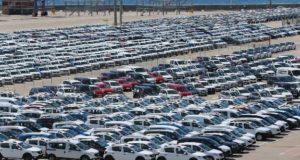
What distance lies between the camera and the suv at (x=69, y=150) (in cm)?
4375

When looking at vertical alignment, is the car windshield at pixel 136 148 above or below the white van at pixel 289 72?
above

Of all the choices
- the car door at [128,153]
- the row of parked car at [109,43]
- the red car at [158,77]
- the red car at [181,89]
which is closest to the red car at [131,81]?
the red car at [158,77]

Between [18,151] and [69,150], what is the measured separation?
7.90 feet

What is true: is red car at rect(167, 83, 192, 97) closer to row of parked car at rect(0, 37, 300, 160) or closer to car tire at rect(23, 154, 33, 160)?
row of parked car at rect(0, 37, 300, 160)

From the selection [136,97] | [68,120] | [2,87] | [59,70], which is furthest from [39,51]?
[68,120]

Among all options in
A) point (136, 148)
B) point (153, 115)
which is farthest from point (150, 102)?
point (136, 148)

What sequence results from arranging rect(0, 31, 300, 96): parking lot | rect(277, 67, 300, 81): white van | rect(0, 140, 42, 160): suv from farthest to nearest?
rect(277, 67, 300, 81): white van, rect(0, 31, 300, 96): parking lot, rect(0, 140, 42, 160): suv

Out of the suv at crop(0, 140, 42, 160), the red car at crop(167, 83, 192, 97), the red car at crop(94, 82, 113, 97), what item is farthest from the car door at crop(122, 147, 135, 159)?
the red car at crop(94, 82, 113, 97)

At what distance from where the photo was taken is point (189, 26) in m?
139

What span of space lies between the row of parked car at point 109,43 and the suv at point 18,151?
32413mm

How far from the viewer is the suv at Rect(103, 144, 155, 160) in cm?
4306

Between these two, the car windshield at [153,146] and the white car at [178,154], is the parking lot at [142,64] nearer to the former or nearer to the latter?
the car windshield at [153,146]

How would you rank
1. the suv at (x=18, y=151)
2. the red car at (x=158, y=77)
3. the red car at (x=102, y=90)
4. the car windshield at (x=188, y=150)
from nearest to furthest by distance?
1. the car windshield at (x=188, y=150)
2. the suv at (x=18, y=151)
3. the red car at (x=102, y=90)
4. the red car at (x=158, y=77)

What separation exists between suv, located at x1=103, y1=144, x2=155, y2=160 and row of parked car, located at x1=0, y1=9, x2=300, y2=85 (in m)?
34.3
